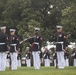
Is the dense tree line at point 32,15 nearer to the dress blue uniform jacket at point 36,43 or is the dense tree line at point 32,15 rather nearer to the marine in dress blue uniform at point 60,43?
the dress blue uniform jacket at point 36,43

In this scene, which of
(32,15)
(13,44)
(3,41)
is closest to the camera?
(3,41)

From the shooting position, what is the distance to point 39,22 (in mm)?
41844

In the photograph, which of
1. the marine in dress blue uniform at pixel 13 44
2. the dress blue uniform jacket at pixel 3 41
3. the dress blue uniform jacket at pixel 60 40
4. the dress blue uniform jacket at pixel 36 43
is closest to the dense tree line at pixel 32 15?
the marine in dress blue uniform at pixel 13 44

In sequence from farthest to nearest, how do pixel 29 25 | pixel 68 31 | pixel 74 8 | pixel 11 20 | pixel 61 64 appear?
1. pixel 11 20
2. pixel 29 25
3. pixel 68 31
4. pixel 74 8
5. pixel 61 64

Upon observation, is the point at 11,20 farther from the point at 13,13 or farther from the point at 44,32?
the point at 44,32

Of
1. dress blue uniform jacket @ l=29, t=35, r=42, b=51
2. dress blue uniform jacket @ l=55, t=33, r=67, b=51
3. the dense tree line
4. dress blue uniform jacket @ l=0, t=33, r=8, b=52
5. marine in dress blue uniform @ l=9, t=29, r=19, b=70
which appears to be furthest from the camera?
the dense tree line

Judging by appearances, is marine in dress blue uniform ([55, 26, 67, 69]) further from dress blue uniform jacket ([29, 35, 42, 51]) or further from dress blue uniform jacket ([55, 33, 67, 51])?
dress blue uniform jacket ([29, 35, 42, 51])

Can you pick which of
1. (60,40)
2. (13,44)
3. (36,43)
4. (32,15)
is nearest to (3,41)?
(13,44)

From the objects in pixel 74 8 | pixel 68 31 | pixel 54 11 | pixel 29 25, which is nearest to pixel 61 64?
pixel 74 8

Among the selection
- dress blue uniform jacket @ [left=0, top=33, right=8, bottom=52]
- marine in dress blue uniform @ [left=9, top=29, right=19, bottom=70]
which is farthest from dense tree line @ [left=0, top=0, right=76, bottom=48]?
dress blue uniform jacket @ [left=0, top=33, right=8, bottom=52]

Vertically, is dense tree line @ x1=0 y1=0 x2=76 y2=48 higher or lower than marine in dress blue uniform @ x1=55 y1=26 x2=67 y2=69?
higher

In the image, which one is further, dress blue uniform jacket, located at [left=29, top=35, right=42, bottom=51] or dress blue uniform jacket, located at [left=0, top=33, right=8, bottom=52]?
dress blue uniform jacket, located at [left=29, top=35, right=42, bottom=51]

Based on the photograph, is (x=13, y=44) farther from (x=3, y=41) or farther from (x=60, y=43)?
(x=60, y=43)

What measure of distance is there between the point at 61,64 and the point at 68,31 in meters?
16.9
